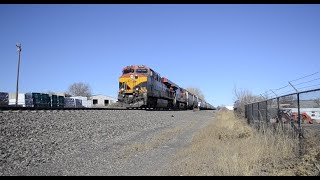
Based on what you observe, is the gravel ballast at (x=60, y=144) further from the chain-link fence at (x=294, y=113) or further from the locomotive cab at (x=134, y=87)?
the locomotive cab at (x=134, y=87)

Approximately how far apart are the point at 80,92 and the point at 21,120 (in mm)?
135300

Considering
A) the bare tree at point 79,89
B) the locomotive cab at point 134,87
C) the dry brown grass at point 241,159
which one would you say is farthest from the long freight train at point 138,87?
the bare tree at point 79,89

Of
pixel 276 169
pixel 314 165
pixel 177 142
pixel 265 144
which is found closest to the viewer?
pixel 314 165

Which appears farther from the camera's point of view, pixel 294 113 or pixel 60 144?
pixel 60 144

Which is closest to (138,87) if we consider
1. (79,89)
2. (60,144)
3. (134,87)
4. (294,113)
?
(134,87)

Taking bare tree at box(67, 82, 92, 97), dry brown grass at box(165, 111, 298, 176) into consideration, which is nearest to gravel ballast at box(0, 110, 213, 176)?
dry brown grass at box(165, 111, 298, 176)

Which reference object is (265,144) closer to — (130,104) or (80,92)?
(130,104)

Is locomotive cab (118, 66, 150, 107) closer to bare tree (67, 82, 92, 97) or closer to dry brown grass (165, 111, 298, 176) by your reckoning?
dry brown grass (165, 111, 298, 176)

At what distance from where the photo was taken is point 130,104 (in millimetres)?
36219

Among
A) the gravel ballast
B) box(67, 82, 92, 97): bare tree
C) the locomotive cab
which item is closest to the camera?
the gravel ballast

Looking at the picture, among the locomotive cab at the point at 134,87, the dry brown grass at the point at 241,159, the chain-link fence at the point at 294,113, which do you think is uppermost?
the locomotive cab at the point at 134,87

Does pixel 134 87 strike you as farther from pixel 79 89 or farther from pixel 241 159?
pixel 79 89
